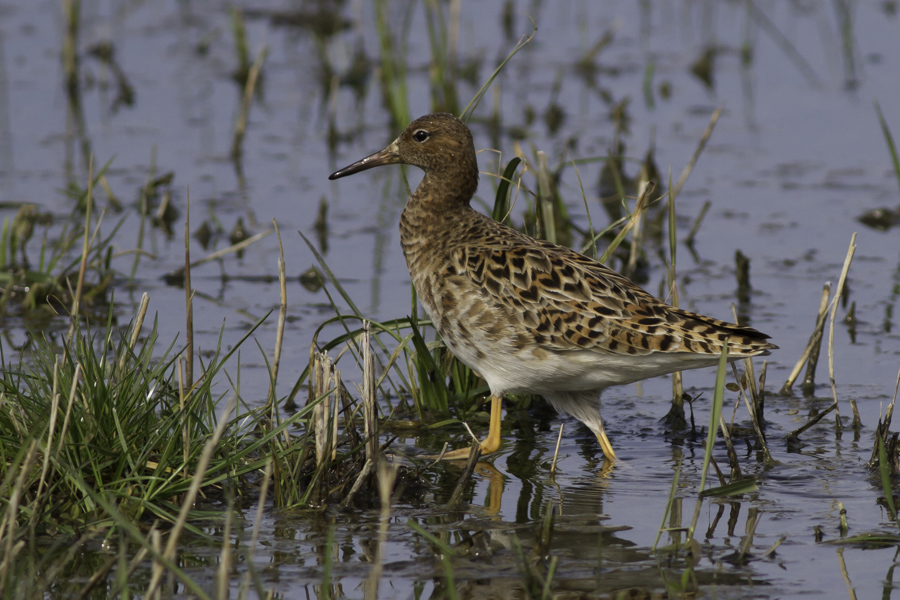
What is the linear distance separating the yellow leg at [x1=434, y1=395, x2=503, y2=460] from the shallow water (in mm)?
147

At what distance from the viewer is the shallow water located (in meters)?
5.44

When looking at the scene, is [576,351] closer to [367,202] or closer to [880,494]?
[880,494]

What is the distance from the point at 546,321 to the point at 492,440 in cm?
77

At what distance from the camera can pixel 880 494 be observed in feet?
19.5

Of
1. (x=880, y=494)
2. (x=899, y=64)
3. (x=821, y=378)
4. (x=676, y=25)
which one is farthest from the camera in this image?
(x=676, y=25)

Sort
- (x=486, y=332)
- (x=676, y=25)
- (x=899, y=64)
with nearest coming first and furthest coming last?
(x=486, y=332) → (x=899, y=64) → (x=676, y=25)

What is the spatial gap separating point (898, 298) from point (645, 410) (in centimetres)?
252

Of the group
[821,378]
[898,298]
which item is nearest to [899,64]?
[898,298]

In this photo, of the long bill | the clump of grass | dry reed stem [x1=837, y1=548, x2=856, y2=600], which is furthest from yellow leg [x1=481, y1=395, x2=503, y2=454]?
dry reed stem [x1=837, y1=548, x2=856, y2=600]

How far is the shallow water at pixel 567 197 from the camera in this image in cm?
544

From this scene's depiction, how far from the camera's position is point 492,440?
666 cm

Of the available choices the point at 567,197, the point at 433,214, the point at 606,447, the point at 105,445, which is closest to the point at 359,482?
the point at 105,445

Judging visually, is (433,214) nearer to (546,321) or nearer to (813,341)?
(546,321)

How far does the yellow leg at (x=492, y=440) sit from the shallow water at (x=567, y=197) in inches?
5.8
